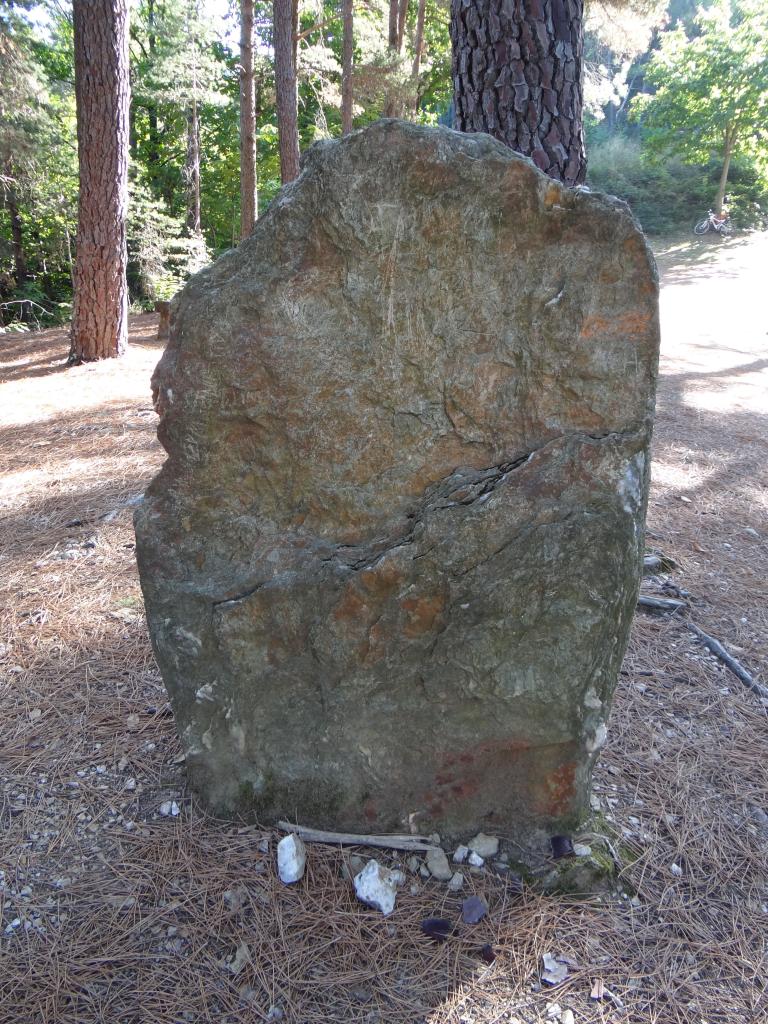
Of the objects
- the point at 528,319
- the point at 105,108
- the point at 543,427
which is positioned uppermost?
the point at 105,108

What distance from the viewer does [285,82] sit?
34.2 feet

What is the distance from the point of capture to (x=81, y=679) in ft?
8.63

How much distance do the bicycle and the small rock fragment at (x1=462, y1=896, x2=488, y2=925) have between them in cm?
2655

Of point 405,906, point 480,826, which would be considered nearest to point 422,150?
point 480,826

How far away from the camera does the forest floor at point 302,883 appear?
1612mm

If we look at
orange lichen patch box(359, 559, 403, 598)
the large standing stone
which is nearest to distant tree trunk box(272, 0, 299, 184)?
the large standing stone

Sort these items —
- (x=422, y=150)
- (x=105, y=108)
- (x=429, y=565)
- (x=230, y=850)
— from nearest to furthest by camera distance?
(x=422, y=150) < (x=429, y=565) < (x=230, y=850) < (x=105, y=108)

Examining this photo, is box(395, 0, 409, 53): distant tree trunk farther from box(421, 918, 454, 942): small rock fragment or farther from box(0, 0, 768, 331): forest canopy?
box(421, 918, 454, 942): small rock fragment

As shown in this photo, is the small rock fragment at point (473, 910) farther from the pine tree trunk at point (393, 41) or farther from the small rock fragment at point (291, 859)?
the pine tree trunk at point (393, 41)

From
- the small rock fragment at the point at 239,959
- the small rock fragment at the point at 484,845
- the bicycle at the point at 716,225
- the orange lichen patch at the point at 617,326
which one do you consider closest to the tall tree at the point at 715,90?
the bicycle at the point at 716,225

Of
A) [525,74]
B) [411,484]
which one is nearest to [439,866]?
[411,484]

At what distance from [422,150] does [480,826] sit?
69.2 inches

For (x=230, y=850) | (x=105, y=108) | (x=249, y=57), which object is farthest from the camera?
(x=249, y=57)

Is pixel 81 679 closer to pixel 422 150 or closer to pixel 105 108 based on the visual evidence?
pixel 422 150
